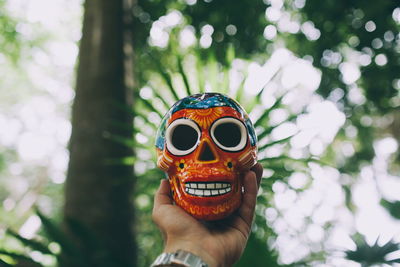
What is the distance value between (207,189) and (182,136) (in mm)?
216

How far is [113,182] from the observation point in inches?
86.1

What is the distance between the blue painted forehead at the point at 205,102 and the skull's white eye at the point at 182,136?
6 cm

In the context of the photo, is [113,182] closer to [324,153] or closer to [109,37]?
[109,37]

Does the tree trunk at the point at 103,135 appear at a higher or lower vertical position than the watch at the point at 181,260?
higher

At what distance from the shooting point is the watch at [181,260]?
0.96 meters

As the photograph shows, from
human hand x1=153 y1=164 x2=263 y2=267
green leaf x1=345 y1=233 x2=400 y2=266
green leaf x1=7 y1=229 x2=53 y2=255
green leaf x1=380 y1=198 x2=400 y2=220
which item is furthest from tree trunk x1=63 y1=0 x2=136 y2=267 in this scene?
green leaf x1=380 y1=198 x2=400 y2=220

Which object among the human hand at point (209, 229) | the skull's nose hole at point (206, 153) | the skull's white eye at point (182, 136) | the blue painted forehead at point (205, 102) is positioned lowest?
the human hand at point (209, 229)

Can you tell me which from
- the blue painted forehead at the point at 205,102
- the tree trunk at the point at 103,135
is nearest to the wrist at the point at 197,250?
the blue painted forehead at the point at 205,102

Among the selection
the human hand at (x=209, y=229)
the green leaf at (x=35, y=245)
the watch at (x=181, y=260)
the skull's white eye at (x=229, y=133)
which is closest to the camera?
the watch at (x=181, y=260)

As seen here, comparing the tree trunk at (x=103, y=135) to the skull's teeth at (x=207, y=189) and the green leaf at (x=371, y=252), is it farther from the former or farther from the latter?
the green leaf at (x=371, y=252)

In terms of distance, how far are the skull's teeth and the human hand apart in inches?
3.5

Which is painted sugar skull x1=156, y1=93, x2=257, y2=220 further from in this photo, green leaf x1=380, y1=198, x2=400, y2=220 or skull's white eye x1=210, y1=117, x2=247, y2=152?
green leaf x1=380, y1=198, x2=400, y2=220

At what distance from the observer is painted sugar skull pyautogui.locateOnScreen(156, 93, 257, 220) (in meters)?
1.13

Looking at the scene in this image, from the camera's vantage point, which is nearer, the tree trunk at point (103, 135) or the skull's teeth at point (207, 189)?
the skull's teeth at point (207, 189)
